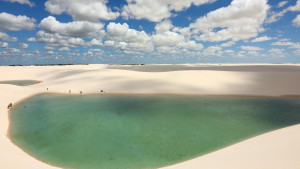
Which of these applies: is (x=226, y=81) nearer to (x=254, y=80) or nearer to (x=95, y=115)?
(x=254, y=80)

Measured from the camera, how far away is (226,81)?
142ft

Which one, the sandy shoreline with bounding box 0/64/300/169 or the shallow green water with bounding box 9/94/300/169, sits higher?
the sandy shoreline with bounding box 0/64/300/169

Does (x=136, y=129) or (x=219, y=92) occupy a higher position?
(x=219, y=92)

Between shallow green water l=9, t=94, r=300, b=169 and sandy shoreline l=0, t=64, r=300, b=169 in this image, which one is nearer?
sandy shoreline l=0, t=64, r=300, b=169

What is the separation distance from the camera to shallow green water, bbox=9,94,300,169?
13.0 m

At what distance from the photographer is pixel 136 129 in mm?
18031

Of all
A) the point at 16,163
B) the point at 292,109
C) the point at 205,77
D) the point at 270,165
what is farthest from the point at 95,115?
the point at 205,77

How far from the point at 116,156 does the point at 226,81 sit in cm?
3613

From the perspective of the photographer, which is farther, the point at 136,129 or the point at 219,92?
the point at 219,92

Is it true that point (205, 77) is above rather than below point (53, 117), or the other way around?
above

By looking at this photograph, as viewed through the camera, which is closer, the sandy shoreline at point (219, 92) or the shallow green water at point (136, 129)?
the sandy shoreline at point (219, 92)

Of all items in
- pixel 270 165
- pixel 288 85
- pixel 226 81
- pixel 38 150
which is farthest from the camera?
pixel 226 81

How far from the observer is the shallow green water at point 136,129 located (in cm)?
1298

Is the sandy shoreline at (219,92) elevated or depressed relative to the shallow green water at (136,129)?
elevated
